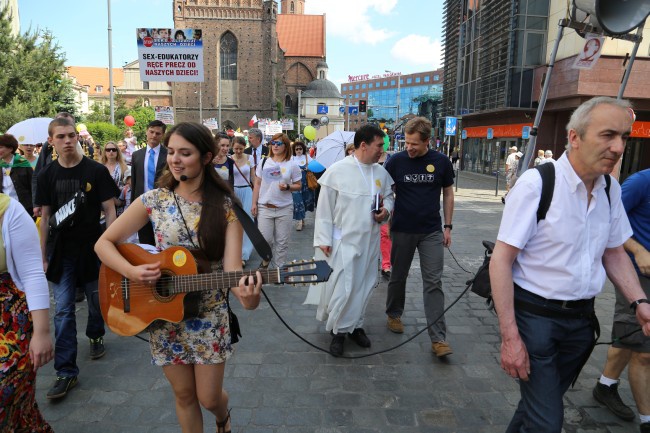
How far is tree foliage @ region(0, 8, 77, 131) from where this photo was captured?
25.0 metres

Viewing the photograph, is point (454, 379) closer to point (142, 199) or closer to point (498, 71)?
point (142, 199)

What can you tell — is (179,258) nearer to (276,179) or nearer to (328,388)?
(328,388)

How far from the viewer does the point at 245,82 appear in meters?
58.7

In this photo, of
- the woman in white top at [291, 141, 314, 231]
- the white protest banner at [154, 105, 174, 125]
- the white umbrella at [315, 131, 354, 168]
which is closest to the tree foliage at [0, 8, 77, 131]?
the white protest banner at [154, 105, 174, 125]

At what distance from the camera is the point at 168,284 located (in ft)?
7.52

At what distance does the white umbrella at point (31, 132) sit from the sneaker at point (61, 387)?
3429 millimetres

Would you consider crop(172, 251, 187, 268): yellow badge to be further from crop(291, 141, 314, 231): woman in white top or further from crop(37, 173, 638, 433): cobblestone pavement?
crop(291, 141, 314, 231): woman in white top

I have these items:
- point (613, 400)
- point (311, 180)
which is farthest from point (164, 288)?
point (311, 180)

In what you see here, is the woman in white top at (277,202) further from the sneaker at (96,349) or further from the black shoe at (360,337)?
the sneaker at (96,349)

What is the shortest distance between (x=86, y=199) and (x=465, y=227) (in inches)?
360

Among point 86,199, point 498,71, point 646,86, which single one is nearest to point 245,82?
point 498,71

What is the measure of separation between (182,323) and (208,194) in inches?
26.9

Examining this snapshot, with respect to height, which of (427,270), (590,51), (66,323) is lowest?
(66,323)

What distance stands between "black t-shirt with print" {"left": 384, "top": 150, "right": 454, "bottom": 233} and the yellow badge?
2.66 m
